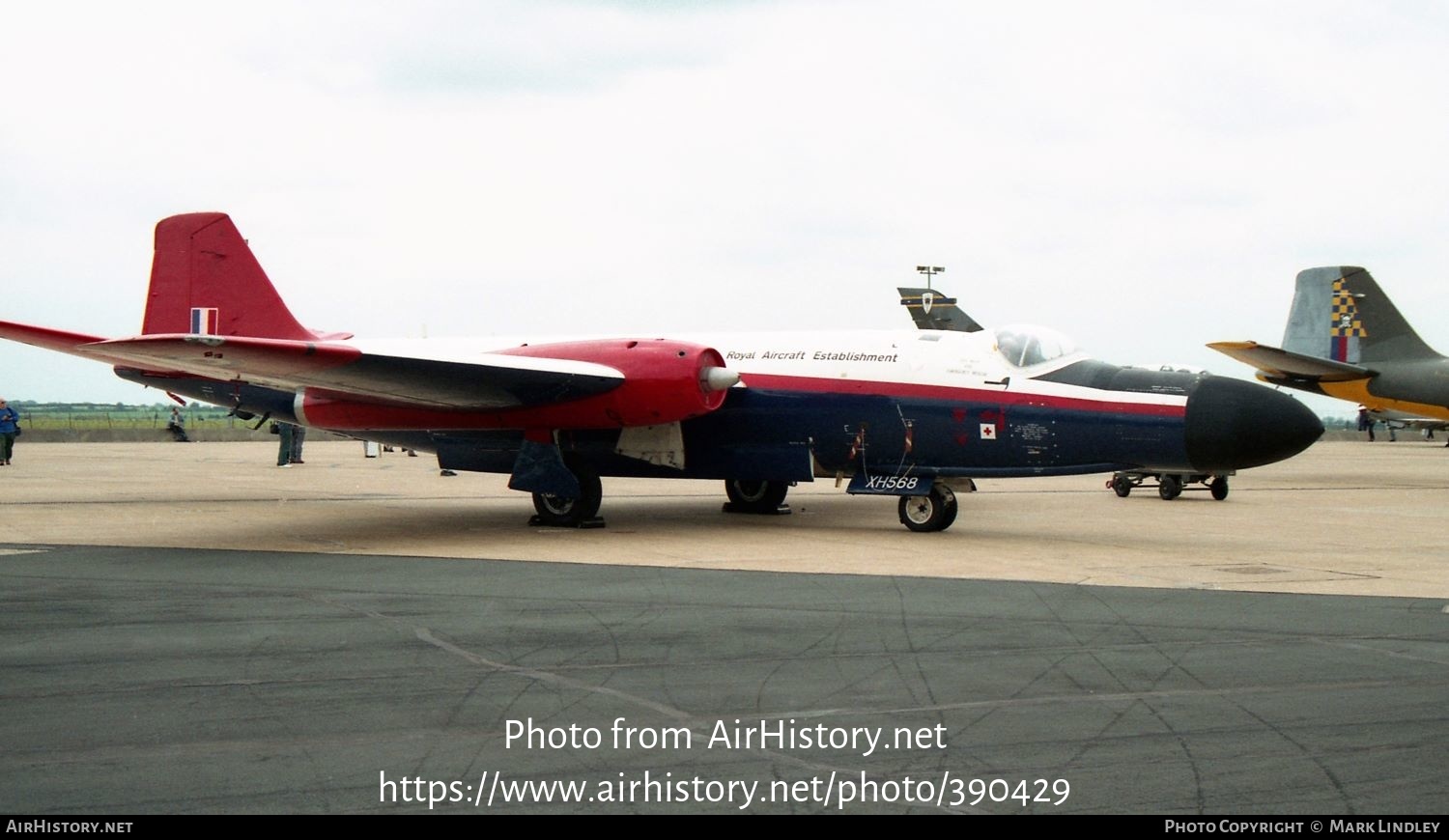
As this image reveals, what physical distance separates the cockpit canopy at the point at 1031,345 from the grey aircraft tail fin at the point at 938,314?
29.2 ft

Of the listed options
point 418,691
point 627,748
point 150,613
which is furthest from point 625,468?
point 627,748

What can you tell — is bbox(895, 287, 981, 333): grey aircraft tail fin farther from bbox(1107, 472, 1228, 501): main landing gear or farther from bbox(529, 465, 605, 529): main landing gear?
bbox(529, 465, 605, 529): main landing gear

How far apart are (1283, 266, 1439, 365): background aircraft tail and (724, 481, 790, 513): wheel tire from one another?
63.9 ft

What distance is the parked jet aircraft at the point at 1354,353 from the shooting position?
29.5 metres

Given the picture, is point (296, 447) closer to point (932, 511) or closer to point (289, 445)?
point (289, 445)

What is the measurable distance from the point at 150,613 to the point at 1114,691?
6.63 meters

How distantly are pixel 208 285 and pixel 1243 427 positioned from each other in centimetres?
1461

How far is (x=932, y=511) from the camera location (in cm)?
1577

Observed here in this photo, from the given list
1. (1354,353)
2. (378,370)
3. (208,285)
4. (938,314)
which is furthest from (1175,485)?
(208,285)

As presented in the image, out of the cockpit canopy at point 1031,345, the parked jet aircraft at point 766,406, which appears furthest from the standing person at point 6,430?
the cockpit canopy at point 1031,345

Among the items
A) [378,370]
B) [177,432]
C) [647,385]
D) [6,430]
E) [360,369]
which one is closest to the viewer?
[360,369]

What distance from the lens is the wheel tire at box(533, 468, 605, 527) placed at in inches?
643

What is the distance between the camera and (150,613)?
905 centimetres

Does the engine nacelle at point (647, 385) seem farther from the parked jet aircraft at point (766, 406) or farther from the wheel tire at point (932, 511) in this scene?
the wheel tire at point (932, 511)
